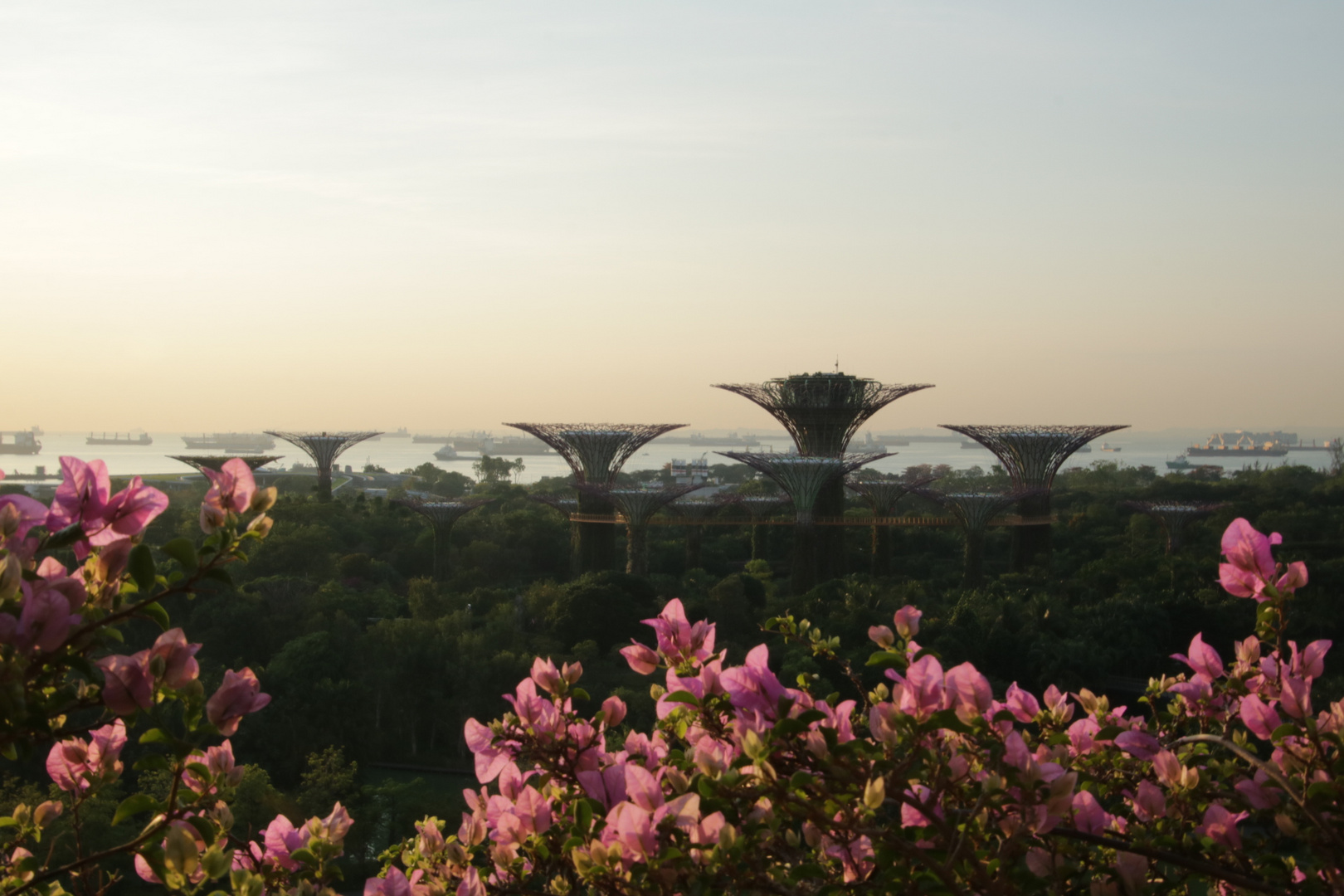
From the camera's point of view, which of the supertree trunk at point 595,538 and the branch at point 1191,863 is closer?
the branch at point 1191,863

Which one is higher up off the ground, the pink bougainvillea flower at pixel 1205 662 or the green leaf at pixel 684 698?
the green leaf at pixel 684 698

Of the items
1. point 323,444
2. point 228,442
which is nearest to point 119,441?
point 228,442

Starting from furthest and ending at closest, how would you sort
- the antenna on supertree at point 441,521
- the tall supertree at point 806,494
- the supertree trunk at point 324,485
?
the supertree trunk at point 324,485 → the antenna on supertree at point 441,521 → the tall supertree at point 806,494

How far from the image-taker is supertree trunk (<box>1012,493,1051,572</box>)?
98.0 ft

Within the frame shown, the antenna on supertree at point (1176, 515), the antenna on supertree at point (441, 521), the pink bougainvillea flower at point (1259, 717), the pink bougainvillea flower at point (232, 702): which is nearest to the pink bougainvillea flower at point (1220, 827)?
the pink bougainvillea flower at point (1259, 717)

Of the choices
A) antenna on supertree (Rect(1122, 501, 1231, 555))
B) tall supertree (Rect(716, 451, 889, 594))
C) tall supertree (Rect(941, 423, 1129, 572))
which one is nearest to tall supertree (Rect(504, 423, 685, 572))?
tall supertree (Rect(716, 451, 889, 594))

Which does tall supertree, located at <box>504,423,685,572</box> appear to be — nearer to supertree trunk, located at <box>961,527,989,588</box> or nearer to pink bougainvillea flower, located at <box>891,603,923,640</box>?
supertree trunk, located at <box>961,527,989,588</box>

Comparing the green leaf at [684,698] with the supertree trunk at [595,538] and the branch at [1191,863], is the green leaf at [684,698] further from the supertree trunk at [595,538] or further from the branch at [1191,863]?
the supertree trunk at [595,538]

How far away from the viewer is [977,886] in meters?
2.16

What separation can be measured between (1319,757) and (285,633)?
1944cm

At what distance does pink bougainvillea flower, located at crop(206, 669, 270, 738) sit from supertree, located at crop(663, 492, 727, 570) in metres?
27.9

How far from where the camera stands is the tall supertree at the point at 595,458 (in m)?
28.2

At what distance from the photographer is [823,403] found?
29734 mm

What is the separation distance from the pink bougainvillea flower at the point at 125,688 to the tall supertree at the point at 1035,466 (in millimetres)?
29343
